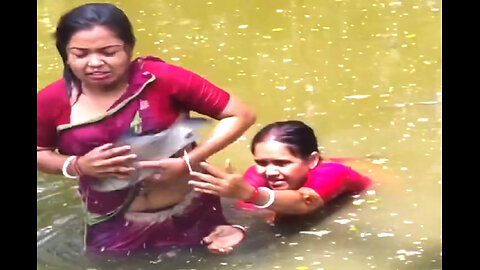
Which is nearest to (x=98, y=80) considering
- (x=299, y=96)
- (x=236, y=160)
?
(x=236, y=160)

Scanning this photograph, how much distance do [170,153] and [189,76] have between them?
143mm

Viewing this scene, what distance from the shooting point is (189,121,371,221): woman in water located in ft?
4.78

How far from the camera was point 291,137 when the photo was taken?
1.49m

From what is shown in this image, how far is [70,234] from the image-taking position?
149 cm

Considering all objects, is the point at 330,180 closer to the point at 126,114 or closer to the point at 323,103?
the point at 323,103

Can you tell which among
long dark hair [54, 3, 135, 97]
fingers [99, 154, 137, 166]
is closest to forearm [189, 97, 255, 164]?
fingers [99, 154, 137, 166]

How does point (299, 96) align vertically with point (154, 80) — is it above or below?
below

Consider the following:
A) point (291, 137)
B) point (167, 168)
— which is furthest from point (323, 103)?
point (167, 168)

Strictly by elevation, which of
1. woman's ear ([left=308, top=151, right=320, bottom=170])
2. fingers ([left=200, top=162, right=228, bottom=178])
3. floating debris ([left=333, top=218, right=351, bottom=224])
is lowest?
floating debris ([left=333, top=218, right=351, bottom=224])

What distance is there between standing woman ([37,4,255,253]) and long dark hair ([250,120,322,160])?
0.17 ft

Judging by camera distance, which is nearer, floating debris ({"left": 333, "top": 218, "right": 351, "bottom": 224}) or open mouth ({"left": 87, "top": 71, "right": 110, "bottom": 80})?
open mouth ({"left": 87, "top": 71, "right": 110, "bottom": 80})

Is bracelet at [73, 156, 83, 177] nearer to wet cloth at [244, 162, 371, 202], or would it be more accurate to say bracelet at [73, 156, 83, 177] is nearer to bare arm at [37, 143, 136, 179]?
bare arm at [37, 143, 136, 179]

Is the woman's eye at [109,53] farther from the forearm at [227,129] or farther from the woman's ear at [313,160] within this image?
the woman's ear at [313,160]

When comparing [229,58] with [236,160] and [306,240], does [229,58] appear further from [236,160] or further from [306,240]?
[306,240]
